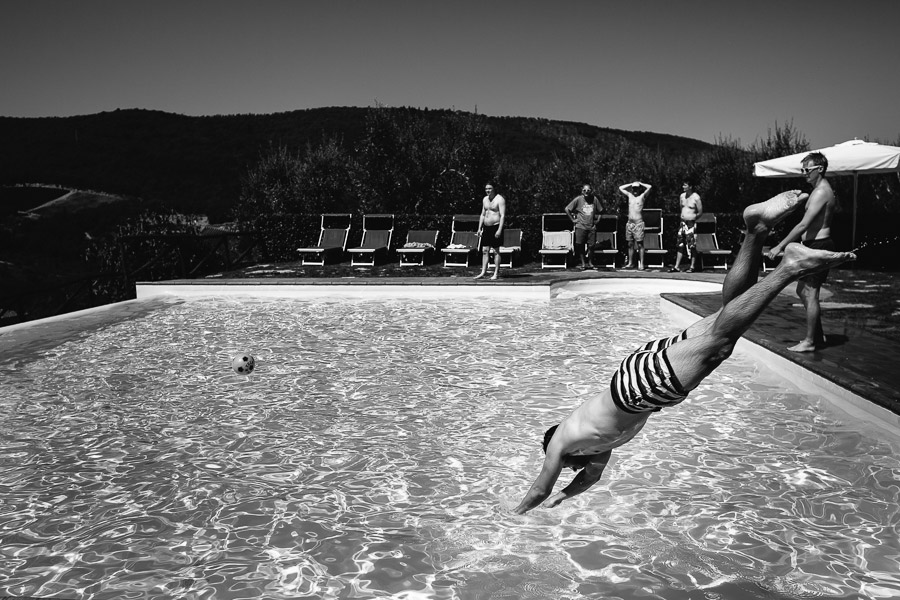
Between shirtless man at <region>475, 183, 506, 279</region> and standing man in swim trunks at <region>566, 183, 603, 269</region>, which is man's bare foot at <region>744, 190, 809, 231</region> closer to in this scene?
shirtless man at <region>475, 183, 506, 279</region>

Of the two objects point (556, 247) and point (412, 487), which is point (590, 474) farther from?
point (556, 247)

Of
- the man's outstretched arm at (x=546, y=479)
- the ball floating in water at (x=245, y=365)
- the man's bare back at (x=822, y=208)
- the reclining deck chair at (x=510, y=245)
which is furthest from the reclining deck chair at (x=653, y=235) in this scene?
the man's outstretched arm at (x=546, y=479)

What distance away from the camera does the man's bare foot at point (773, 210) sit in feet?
9.30

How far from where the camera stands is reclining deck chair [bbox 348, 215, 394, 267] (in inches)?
675

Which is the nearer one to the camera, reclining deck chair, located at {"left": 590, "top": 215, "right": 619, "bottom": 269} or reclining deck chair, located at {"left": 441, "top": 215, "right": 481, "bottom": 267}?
reclining deck chair, located at {"left": 590, "top": 215, "right": 619, "bottom": 269}

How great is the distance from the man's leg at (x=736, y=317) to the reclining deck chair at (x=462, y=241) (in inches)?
519

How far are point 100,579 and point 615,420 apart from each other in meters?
2.80

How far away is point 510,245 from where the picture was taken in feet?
55.2

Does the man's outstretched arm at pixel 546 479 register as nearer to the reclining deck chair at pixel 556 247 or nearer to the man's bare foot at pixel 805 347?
the man's bare foot at pixel 805 347

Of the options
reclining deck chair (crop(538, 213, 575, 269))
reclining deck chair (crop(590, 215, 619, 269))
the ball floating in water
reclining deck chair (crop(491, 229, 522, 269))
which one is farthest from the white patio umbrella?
the ball floating in water

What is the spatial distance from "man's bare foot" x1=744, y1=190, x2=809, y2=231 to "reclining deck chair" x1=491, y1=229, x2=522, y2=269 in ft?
43.4

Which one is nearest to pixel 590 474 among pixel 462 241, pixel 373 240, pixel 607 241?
pixel 607 241

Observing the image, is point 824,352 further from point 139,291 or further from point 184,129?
→ point 184,129

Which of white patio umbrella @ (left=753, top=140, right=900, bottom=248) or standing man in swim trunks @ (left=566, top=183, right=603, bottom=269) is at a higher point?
white patio umbrella @ (left=753, top=140, right=900, bottom=248)
